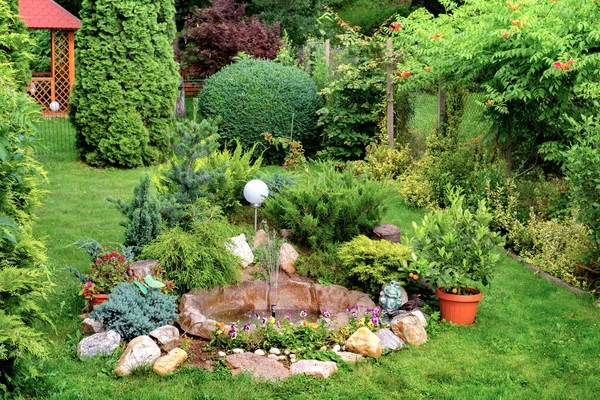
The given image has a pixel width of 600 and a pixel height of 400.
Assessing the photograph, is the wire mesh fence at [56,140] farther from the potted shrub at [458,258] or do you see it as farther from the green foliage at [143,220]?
the potted shrub at [458,258]

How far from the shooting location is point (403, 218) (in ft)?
32.1

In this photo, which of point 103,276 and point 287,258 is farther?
point 287,258

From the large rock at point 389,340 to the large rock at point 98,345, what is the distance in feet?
6.68

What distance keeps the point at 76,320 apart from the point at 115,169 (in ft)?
23.1

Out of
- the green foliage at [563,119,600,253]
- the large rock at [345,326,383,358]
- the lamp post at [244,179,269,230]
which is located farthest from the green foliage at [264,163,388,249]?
the green foliage at [563,119,600,253]

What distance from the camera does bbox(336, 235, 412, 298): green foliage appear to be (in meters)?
6.77

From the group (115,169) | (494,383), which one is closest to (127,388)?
(494,383)

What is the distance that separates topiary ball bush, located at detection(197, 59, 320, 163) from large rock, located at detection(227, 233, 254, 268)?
638 cm

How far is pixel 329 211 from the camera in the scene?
7.45 meters

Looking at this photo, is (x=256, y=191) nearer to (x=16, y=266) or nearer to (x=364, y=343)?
(x=364, y=343)

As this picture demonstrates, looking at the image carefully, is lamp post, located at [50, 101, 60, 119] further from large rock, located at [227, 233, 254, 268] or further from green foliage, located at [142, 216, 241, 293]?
green foliage, located at [142, 216, 241, 293]

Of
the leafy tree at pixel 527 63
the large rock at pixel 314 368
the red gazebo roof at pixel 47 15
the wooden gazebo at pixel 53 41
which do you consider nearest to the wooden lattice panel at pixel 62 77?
the wooden gazebo at pixel 53 41

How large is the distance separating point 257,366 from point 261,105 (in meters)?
8.86

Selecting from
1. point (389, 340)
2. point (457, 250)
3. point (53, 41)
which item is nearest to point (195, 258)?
point (389, 340)
